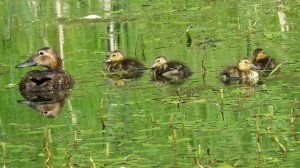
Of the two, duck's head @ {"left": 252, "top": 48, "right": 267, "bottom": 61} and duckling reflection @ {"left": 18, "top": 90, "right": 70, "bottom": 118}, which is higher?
duck's head @ {"left": 252, "top": 48, "right": 267, "bottom": 61}

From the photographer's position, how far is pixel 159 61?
11.7 meters

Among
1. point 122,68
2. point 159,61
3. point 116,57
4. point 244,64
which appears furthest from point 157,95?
point 116,57

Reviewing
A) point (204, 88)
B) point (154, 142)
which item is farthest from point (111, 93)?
point (154, 142)

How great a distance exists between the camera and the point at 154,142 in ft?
26.4

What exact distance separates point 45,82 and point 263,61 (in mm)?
2195

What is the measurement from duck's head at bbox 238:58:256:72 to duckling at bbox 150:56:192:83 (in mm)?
501

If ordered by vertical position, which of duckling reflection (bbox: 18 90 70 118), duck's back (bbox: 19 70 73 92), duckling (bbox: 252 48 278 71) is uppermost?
duckling (bbox: 252 48 278 71)

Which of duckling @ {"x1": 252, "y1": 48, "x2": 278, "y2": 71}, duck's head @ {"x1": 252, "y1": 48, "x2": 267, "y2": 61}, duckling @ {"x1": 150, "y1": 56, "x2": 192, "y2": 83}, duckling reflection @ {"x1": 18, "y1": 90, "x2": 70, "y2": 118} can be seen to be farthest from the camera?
duck's head @ {"x1": 252, "y1": 48, "x2": 267, "y2": 61}

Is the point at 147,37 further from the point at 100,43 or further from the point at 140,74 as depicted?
the point at 140,74

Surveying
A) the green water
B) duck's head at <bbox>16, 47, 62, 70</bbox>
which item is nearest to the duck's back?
the green water

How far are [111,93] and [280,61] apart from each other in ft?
7.01

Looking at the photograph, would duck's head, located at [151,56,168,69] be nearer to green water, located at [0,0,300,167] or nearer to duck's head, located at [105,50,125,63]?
green water, located at [0,0,300,167]

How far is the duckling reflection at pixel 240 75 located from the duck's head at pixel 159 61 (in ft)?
2.75

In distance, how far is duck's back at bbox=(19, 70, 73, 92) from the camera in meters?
11.1
